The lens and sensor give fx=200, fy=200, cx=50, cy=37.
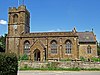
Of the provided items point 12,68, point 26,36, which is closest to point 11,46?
point 26,36

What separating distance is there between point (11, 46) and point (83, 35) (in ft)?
73.3

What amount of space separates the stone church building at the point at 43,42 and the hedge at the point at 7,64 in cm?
3798

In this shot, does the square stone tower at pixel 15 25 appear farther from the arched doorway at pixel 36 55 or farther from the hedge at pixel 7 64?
the hedge at pixel 7 64

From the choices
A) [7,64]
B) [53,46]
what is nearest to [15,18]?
[53,46]

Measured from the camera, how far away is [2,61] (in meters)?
13.6

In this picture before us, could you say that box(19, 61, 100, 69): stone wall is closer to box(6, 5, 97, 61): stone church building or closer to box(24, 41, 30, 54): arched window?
box(6, 5, 97, 61): stone church building

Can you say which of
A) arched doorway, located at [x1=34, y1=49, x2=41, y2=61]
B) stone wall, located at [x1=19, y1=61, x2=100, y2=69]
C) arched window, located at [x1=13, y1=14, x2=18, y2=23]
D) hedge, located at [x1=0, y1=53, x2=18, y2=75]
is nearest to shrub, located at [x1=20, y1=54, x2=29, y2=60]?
arched doorway, located at [x1=34, y1=49, x2=41, y2=61]

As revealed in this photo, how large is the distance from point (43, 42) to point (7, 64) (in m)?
41.6

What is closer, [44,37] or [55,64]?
[55,64]

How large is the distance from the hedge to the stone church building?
38.0 meters

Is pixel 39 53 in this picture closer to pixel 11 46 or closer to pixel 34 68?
pixel 11 46

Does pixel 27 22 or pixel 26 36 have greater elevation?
pixel 27 22

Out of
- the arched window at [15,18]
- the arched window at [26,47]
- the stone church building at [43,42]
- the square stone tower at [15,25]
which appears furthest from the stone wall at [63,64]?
the arched window at [15,18]

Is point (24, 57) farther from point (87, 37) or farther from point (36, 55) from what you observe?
point (87, 37)
